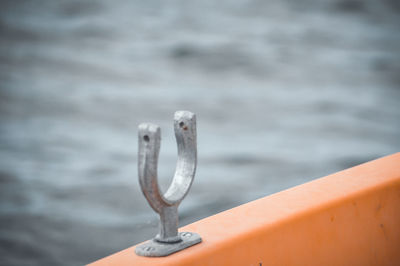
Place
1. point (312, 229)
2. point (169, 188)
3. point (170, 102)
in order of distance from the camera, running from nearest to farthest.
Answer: point (169, 188), point (312, 229), point (170, 102)

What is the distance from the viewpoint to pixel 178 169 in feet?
4.20

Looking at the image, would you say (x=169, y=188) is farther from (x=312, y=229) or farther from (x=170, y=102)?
(x=170, y=102)

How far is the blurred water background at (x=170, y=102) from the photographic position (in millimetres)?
4688

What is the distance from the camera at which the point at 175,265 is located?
116cm

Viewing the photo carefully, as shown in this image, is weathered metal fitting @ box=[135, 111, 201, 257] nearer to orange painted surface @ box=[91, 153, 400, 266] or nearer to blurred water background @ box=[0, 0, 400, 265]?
orange painted surface @ box=[91, 153, 400, 266]

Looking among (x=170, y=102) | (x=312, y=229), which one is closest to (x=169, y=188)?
(x=312, y=229)

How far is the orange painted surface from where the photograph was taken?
125cm

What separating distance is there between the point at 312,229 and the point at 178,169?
357 mm

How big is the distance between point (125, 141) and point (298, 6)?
7638 mm

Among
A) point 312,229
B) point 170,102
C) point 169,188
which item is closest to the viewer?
point 169,188

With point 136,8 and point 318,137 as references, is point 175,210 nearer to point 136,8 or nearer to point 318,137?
point 318,137

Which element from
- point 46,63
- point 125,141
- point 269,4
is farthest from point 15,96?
point 269,4

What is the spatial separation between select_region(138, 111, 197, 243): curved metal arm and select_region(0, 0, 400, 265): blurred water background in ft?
9.07

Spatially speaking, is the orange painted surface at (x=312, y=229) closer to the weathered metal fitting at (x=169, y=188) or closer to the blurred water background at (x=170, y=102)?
the weathered metal fitting at (x=169, y=188)
